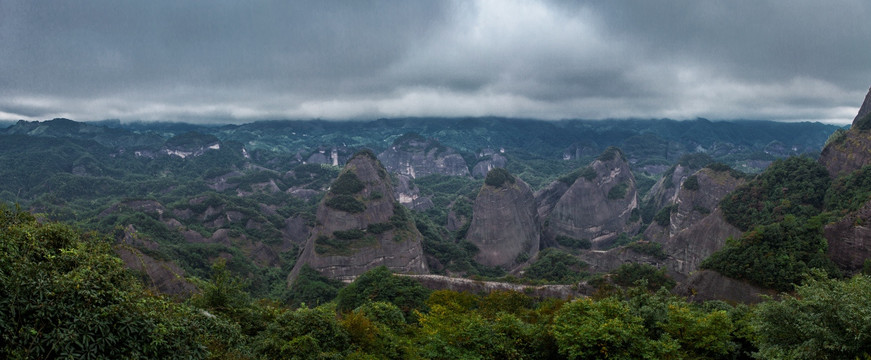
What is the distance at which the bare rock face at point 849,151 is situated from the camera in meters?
39.7

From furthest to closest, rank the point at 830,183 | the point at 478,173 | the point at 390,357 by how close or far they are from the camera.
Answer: the point at 478,173 < the point at 830,183 < the point at 390,357

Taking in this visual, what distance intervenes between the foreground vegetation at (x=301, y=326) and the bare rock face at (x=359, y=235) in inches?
1210

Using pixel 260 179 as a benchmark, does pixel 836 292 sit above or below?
above

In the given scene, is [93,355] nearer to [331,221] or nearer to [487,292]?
[487,292]

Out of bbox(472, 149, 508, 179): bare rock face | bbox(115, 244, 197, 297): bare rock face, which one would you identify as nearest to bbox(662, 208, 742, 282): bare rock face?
bbox(115, 244, 197, 297): bare rock face

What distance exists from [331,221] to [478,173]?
136 metres

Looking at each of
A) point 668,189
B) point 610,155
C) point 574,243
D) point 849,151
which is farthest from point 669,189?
point 849,151

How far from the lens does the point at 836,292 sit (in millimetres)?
12359

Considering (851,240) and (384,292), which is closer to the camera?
(851,240)

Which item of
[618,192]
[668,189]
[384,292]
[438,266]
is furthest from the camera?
[668,189]

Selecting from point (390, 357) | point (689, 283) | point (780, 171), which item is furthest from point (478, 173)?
point (390, 357)

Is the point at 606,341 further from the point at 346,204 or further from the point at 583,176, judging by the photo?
the point at 583,176

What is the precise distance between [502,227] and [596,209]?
83.4 feet

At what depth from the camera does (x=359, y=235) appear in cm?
5519
